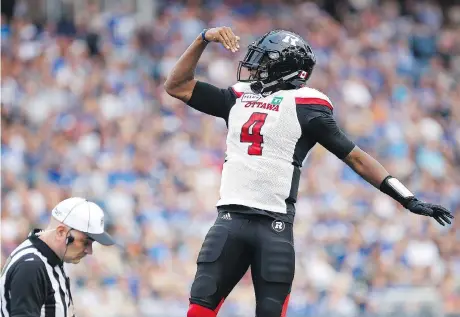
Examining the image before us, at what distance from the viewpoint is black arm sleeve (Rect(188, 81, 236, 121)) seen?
731cm

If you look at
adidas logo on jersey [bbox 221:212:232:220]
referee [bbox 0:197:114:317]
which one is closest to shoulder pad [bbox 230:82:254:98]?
adidas logo on jersey [bbox 221:212:232:220]

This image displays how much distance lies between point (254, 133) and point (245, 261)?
78 cm

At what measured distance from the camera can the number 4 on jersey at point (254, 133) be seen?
7109mm

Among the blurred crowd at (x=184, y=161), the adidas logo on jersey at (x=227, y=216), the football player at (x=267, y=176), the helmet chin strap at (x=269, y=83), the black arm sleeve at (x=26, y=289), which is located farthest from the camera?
the blurred crowd at (x=184, y=161)

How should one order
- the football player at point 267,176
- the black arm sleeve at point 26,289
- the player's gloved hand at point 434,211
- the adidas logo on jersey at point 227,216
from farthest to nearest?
the adidas logo on jersey at point 227,216
the football player at point 267,176
the player's gloved hand at point 434,211
the black arm sleeve at point 26,289

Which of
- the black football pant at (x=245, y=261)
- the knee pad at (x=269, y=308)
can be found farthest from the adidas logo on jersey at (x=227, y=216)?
the knee pad at (x=269, y=308)

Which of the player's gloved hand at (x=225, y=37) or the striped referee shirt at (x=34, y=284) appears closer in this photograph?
the striped referee shirt at (x=34, y=284)

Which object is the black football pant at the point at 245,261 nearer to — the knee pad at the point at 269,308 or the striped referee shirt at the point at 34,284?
the knee pad at the point at 269,308

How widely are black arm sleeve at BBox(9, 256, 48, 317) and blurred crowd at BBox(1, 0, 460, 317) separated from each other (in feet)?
22.5

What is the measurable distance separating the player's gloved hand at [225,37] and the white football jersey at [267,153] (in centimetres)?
44

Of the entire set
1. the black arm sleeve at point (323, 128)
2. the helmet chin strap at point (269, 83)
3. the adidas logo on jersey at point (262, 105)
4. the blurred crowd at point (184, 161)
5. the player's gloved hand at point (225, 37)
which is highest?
the player's gloved hand at point (225, 37)

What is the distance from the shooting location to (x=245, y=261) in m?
7.14

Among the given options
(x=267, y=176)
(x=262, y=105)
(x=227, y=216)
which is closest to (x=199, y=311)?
(x=227, y=216)

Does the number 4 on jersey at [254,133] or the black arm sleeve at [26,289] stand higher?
the number 4 on jersey at [254,133]
